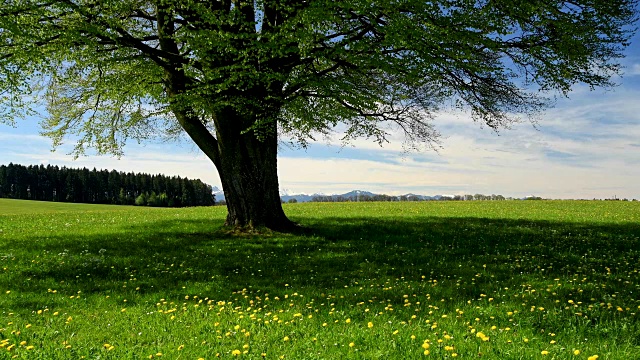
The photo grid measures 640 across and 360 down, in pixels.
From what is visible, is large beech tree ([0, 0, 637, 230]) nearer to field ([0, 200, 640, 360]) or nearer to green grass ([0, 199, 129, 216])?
field ([0, 200, 640, 360])

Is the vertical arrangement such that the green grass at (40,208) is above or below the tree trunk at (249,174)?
below

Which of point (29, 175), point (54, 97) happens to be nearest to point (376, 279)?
point (54, 97)

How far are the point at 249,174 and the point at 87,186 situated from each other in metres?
126

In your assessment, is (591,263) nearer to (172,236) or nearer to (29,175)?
(172,236)

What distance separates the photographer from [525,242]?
55.9 ft

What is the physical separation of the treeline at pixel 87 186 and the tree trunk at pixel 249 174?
112126mm

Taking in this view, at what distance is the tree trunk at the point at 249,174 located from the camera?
18.2 meters

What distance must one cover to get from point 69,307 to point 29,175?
14093cm

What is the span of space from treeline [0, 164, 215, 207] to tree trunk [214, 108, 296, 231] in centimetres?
11213

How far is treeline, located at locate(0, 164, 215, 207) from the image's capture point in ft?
415

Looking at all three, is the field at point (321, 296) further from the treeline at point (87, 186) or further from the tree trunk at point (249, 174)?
the treeline at point (87, 186)

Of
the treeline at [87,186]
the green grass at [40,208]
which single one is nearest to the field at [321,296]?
the green grass at [40,208]

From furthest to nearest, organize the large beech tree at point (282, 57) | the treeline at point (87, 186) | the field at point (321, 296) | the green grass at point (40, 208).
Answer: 1. the treeline at point (87, 186)
2. the green grass at point (40, 208)
3. the large beech tree at point (282, 57)
4. the field at point (321, 296)

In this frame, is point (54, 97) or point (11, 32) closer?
point (11, 32)
